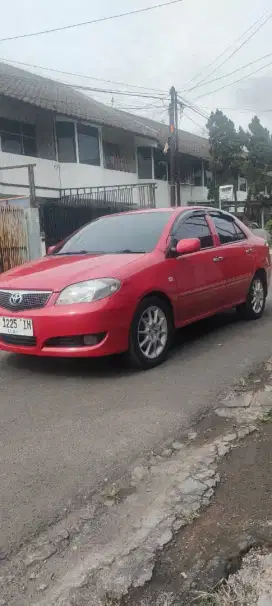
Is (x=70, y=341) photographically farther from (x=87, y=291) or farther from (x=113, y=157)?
(x=113, y=157)

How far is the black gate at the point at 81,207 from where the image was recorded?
13547 millimetres

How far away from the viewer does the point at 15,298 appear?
14.1ft

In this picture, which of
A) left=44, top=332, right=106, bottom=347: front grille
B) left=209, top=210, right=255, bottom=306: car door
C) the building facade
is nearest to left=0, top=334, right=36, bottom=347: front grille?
left=44, top=332, right=106, bottom=347: front grille

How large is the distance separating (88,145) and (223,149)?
44.2 feet

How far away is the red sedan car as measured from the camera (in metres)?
4.09

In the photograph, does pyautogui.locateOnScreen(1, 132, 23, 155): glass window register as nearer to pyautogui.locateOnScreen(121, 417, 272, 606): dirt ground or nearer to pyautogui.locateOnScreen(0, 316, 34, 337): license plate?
pyautogui.locateOnScreen(0, 316, 34, 337): license plate

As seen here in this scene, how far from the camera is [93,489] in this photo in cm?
253

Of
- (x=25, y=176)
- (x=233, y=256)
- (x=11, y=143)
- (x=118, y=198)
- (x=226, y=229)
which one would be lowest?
(x=233, y=256)

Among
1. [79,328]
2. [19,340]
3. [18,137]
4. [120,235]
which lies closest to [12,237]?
[120,235]

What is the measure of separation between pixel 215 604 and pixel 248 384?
2.47 m

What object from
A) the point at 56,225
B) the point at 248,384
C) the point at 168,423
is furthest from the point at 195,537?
the point at 56,225

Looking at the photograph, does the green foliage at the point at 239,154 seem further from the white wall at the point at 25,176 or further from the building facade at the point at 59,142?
the white wall at the point at 25,176

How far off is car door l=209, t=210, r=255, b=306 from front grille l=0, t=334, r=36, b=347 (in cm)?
245

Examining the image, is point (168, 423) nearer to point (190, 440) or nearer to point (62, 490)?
point (190, 440)
